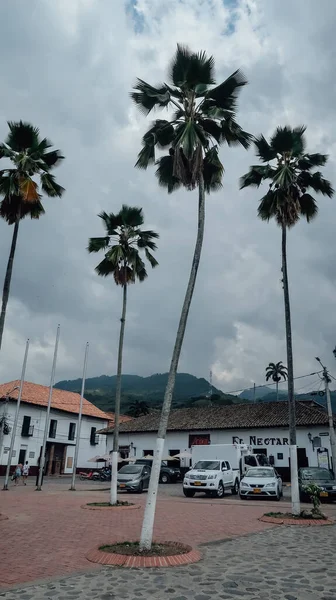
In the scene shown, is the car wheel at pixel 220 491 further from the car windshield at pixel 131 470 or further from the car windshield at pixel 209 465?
the car windshield at pixel 131 470

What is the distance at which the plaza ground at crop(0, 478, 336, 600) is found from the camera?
6.10 m

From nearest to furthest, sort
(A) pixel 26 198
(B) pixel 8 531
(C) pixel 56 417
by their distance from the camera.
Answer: (B) pixel 8 531, (A) pixel 26 198, (C) pixel 56 417

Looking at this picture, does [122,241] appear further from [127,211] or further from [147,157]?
[147,157]

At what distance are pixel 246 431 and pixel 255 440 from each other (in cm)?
115

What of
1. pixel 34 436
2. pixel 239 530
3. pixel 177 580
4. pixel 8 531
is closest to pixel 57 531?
pixel 8 531

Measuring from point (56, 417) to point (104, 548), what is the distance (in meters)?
39.6

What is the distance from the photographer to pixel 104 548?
8.48 m

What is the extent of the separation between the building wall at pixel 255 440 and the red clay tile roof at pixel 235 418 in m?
0.57

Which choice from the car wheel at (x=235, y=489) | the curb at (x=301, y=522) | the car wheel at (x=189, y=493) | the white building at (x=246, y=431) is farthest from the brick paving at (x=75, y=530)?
the white building at (x=246, y=431)

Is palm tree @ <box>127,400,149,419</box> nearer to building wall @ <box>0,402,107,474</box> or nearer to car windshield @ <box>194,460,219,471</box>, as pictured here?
building wall @ <box>0,402,107,474</box>

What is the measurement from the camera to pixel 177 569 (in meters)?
7.30

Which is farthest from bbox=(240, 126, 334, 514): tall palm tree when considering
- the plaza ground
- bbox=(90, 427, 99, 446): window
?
bbox=(90, 427, 99, 446): window

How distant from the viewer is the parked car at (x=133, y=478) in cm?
2572

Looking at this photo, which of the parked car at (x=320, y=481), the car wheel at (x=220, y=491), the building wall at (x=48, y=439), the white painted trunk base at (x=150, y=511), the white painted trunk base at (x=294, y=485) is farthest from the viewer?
the building wall at (x=48, y=439)
